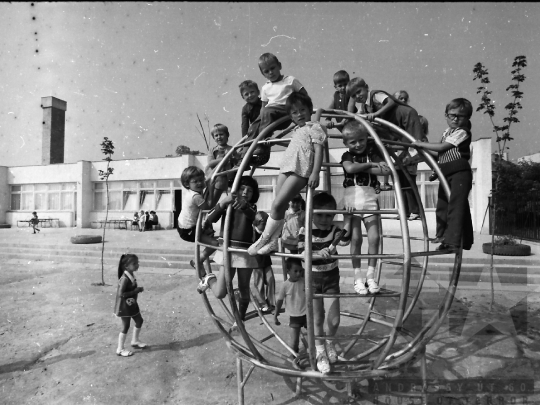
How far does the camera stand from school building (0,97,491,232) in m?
20.2

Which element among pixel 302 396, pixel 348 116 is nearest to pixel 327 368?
pixel 302 396

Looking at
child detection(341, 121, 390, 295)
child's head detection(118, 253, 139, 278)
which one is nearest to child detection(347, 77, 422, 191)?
child detection(341, 121, 390, 295)

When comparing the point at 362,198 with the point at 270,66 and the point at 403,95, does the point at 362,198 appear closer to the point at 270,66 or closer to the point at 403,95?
the point at 270,66

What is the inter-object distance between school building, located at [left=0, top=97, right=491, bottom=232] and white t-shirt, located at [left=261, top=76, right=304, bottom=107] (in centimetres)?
1403

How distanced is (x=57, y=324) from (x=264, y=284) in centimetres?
353

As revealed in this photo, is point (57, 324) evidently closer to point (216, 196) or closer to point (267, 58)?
point (216, 196)

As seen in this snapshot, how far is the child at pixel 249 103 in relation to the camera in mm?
3764

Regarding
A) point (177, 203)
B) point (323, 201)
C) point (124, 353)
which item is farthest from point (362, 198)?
point (177, 203)

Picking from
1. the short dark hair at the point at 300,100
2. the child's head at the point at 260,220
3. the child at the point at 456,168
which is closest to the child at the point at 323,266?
the child's head at the point at 260,220

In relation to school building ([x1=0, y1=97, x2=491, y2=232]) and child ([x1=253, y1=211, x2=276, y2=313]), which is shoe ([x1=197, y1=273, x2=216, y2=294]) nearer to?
child ([x1=253, y1=211, x2=276, y2=313])

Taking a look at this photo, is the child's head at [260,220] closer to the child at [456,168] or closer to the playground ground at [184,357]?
the child at [456,168]

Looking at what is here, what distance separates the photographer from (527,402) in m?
3.36

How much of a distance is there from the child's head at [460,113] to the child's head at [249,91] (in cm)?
183

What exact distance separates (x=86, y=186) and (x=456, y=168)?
22437 millimetres
